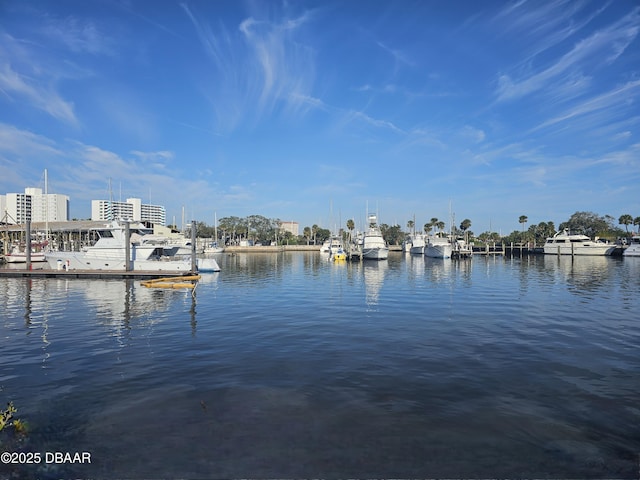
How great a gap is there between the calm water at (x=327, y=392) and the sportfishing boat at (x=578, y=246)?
91.7 metres

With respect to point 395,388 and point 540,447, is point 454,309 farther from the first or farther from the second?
point 540,447

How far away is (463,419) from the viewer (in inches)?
367

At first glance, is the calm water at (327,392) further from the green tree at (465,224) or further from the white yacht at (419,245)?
the green tree at (465,224)

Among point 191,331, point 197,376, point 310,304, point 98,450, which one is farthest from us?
point 310,304

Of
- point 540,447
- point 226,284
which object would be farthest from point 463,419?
point 226,284

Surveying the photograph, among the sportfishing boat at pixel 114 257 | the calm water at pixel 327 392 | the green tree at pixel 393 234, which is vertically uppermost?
the green tree at pixel 393 234

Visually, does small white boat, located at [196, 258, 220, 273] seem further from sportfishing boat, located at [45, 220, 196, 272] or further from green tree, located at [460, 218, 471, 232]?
green tree, located at [460, 218, 471, 232]

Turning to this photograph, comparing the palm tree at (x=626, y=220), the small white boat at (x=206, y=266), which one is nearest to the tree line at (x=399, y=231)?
the palm tree at (x=626, y=220)

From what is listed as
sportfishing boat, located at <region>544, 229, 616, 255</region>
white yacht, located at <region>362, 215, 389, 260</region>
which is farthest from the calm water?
sportfishing boat, located at <region>544, 229, 616, 255</region>

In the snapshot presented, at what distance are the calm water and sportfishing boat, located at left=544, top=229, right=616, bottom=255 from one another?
91.7m

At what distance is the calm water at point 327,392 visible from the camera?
25.1ft

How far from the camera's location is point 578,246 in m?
101

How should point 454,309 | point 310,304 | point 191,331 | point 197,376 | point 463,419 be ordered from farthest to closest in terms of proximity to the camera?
point 310,304, point 454,309, point 191,331, point 197,376, point 463,419

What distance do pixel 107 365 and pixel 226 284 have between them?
87.0ft
